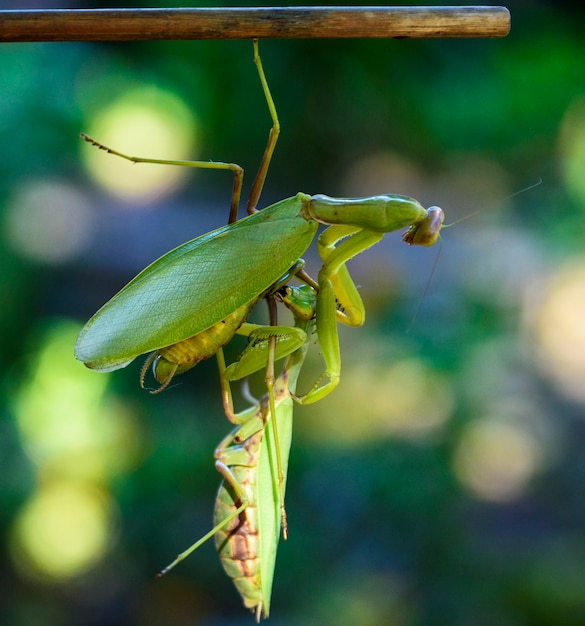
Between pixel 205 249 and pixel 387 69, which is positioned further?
pixel 387 69

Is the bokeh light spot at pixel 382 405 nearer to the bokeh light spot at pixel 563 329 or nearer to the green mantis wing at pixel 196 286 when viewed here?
the bokeh light spot at pixel 563 329

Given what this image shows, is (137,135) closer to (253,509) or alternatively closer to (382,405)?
(382,405)

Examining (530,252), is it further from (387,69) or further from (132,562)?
(132,562)

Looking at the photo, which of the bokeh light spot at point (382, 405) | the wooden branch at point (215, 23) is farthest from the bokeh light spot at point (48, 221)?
the wooden branch at point (215, 23)

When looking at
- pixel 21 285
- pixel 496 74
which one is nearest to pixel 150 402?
pixel 21 285

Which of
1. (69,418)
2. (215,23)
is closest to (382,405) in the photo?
(69,418)

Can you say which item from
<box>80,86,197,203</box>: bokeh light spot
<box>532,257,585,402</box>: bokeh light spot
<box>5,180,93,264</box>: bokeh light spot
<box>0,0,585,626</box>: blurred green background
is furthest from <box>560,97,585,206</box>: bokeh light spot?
<box>5,180,93,264</box>: bokeh light spot

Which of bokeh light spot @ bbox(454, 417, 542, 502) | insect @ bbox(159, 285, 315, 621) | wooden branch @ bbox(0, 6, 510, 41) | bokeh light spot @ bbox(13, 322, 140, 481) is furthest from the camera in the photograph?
bokeh light spot @ bbox(454, 417, 542, 502)

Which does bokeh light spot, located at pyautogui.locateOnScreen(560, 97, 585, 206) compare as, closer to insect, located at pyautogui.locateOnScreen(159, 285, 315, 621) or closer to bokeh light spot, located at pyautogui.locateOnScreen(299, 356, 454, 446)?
bokeh light spot, located at pyautogui.locateOnScreen(299, 356, 454, 446)
